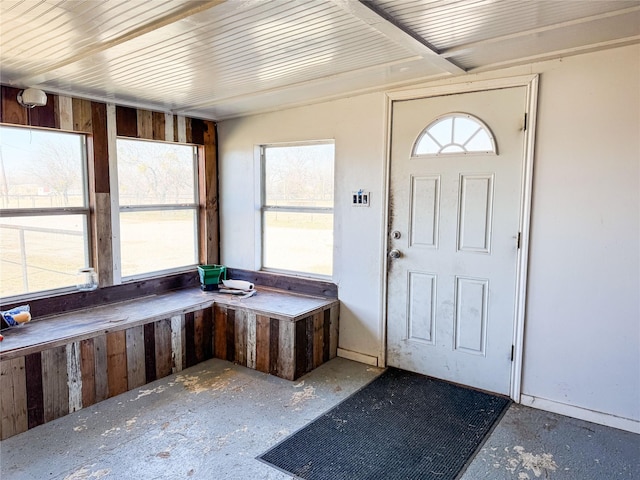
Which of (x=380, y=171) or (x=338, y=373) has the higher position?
(x=380, y=171)

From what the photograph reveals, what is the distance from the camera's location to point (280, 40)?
2234 mm

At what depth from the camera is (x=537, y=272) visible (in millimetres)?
2822

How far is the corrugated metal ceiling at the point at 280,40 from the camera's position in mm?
1854

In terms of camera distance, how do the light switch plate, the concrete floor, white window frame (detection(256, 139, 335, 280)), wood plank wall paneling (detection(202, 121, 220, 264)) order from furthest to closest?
wood plank wall paneling (detection(202, 121, 220, 264)) < white window frame (detection(256, 139, 335, 280)) < the light switch plate < the concrete floor

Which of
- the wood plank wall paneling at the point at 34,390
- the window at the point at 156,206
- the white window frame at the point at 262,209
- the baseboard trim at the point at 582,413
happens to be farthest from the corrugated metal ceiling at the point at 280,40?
the baseboard trim at the point at 582,413

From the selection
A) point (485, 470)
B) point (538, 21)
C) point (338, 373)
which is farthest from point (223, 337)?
point (538, 21)

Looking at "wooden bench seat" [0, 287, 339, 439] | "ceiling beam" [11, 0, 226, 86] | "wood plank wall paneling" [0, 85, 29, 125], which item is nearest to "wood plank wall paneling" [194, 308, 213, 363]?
"wooden bench seat" [0, 287, 339, 439]

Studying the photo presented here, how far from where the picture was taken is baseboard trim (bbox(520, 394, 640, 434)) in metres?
2.57

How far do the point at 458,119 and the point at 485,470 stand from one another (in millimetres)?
2273

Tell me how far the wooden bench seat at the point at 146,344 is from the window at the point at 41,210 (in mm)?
360

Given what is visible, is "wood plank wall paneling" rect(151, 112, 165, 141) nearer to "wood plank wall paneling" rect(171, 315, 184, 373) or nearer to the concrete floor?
"wood plank wall paneling" rect(171, 315, 184, 373)

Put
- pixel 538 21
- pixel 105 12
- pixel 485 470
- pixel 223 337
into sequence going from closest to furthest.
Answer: pixel 105 12 < pixel 538 21 < pixel 485 470 < pixel 223 337

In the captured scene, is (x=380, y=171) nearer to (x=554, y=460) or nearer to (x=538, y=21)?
(x=538, y=21)

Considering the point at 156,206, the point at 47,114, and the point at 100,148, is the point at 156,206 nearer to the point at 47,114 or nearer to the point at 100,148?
the point at 100,148
